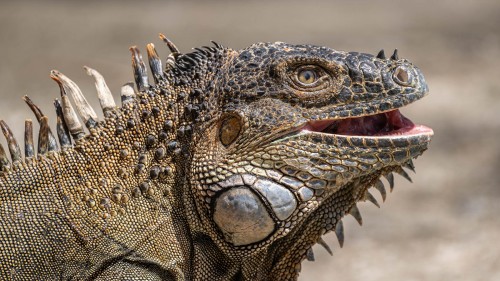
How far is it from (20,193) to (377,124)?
5.61 feet

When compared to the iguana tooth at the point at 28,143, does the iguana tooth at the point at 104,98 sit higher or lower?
higher

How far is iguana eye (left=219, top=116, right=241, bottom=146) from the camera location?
12.3 feet

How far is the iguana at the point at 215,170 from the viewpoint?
142 inches

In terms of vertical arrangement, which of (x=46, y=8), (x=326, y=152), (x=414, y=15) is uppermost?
(x=414, y=15)

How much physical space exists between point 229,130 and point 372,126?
703 mm

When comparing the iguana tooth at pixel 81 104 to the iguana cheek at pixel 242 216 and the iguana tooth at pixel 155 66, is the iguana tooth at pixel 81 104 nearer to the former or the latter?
the iguana tooth at pixel 155 66

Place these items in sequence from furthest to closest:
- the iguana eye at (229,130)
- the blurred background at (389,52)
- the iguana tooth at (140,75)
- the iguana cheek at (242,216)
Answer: the blurred background at (389,52) < the iguana tooth at (140,75) < the iguana eye at (229,130) < the iguana cheek at (242,216)

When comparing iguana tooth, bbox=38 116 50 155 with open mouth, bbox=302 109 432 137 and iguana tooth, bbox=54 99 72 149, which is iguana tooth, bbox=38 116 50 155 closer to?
iguana tooth, bbox=54 99 72 149

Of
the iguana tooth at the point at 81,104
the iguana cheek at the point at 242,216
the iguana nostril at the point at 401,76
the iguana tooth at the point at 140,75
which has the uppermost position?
the iguana nostril at the point at 401,76

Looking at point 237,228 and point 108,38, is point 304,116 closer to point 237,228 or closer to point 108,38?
point 237,228

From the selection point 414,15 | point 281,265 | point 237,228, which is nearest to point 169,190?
point 237,228

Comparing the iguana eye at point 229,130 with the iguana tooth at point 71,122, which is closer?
the iguana eye at point 229,130

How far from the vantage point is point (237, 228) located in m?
3.63

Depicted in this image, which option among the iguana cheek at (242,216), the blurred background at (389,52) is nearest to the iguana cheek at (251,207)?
the iguana cheek at (242,216)
